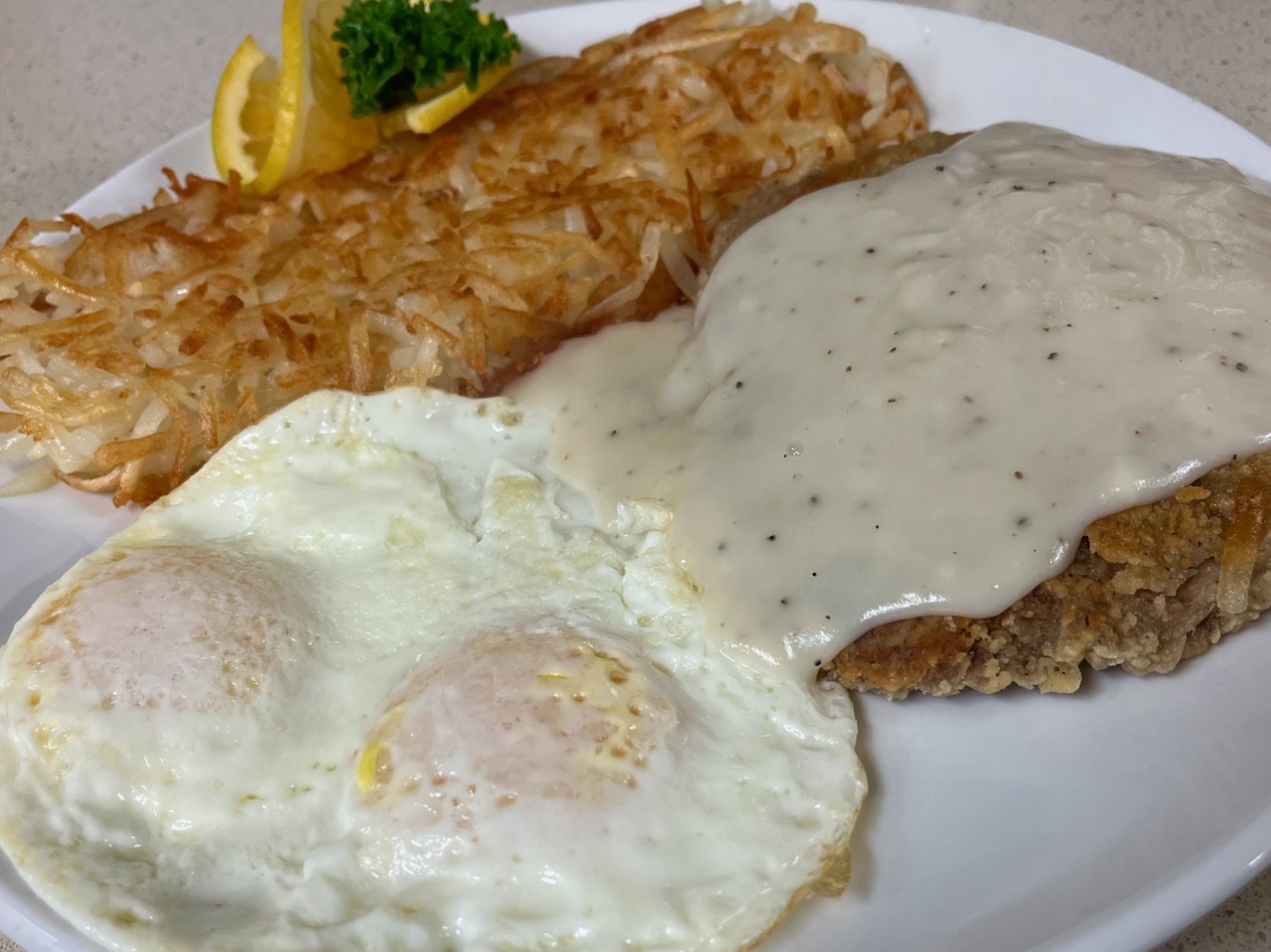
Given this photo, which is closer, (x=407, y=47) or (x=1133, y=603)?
(x=1133, y=603)

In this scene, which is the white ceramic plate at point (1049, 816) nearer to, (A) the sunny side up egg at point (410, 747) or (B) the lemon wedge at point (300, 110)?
(A) the sunny side up egg at point (410, 747)

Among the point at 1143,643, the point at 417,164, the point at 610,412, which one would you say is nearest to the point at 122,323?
the point at 417,164

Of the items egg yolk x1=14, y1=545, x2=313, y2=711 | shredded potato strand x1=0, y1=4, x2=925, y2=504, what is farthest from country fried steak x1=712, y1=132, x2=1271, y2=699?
shredded potato strand x1=0, y1=4, x2=925, y2=504

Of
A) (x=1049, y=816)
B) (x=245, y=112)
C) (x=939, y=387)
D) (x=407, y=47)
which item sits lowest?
(x=1049, y=816)

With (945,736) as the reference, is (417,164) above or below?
above

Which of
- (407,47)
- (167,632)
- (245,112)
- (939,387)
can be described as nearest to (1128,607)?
(939,387)

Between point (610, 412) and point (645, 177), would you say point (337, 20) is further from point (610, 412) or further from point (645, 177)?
point (610, 412)

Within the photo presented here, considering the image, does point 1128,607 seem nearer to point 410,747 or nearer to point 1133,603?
point 1133,603
